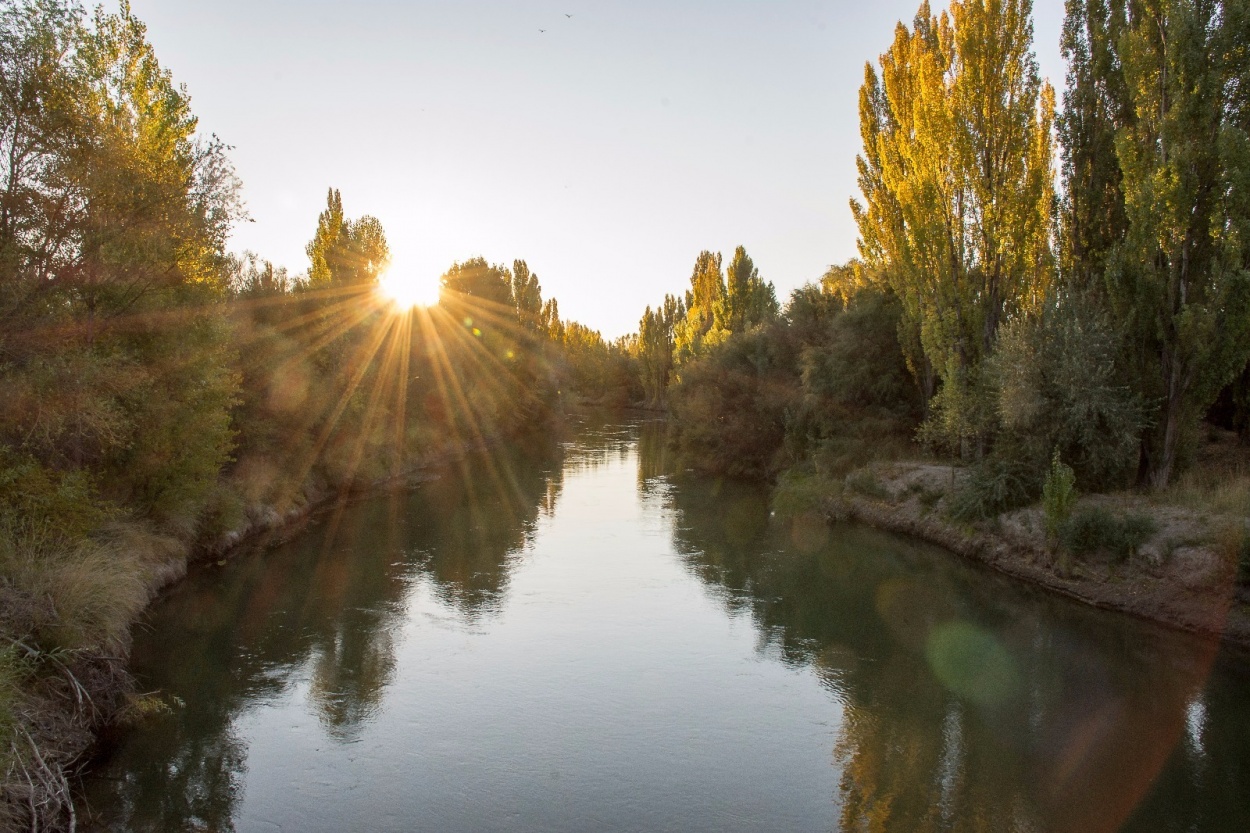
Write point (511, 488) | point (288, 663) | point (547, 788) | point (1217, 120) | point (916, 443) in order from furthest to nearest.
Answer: point (511, 488) < point (916, 443) < point (1217, 120) < point (288, 663) < point (547, 788)

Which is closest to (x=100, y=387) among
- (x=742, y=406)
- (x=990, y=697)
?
(x=990, y=697)

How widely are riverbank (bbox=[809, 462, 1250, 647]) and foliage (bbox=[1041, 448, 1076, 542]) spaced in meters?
0.31

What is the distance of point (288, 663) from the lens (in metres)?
13.5

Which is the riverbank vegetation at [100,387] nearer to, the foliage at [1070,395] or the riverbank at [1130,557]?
the riverbank at [1130,557]

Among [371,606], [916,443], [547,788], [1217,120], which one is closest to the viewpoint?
[547,788]

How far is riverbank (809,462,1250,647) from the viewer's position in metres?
14.4

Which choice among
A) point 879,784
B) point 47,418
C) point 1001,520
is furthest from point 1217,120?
point 47,418

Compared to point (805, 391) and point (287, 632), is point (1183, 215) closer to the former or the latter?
point (805, 391)

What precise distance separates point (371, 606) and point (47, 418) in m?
6.80

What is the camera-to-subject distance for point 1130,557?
1636 centimetres

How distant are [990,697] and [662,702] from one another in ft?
17.0

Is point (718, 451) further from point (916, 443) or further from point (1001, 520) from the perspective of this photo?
point (1001, 520)

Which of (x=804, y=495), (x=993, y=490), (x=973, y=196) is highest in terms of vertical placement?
(x=973, y=196)

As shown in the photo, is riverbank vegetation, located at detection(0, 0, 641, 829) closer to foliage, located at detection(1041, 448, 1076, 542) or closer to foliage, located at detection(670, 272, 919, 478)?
foliage, located at detection(1041, 448, 1076, 542)
